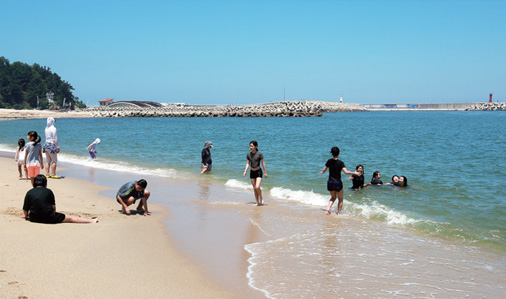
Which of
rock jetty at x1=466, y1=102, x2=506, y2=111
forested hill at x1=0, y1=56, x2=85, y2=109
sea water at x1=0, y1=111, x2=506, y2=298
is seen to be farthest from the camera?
rock jetty at x1=466, y1=102, x2=506, y2=111

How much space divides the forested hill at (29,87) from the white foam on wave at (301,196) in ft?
334

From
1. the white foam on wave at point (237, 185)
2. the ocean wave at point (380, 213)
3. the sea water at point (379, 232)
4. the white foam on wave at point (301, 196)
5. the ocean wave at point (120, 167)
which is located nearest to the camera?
the sea water at point (379, 232)

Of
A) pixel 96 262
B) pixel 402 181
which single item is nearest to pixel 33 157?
pixel 96 262

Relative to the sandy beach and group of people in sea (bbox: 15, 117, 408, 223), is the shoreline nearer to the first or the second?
group of people in sea (bbox: 15, 117, 408, 223)

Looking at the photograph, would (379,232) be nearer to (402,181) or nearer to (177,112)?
(402,181)

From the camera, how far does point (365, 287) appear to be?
556 cm

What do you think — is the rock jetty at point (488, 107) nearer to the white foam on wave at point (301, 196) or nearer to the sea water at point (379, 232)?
the sea water at point (379, 232)

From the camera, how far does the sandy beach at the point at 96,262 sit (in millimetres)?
4953

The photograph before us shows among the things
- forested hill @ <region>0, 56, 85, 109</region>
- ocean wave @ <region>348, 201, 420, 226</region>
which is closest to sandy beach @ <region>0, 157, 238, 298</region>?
ocean wave @ <region>348, 201, 420, 226</region>

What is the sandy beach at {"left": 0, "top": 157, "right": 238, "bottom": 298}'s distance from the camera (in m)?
4.95

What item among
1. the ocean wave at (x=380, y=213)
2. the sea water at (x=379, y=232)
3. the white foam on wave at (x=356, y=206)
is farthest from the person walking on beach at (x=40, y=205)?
the ocean wave at (x=380, y=213)

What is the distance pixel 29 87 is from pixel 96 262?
116602 mm

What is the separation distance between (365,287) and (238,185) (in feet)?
28.3

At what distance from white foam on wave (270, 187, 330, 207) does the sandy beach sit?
4554mm
